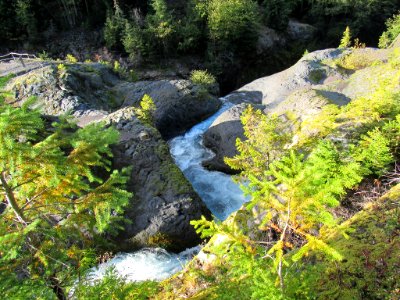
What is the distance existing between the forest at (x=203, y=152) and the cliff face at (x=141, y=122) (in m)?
0.08

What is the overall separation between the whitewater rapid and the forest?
0.12 meters

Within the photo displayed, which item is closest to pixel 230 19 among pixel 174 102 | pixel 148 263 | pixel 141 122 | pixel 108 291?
pixel 174 102

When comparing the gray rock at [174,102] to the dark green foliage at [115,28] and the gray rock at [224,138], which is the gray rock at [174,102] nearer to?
the gray rock at [224,138]

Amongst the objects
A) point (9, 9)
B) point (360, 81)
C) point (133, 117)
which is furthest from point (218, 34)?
point (9, 9)

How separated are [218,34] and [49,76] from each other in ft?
59.8

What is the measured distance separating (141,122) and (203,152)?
4.49 m

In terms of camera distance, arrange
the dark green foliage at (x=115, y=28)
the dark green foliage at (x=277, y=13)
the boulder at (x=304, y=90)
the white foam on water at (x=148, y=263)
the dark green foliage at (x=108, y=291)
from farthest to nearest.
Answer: the dark green foliage at (x=277, y=13) → the dark green foliage at (x=115, y=28) → the boulder at (x=304, y=90) → the white foam on water at (x=148, y=263) → the dark green foliage at (x=108, y=291)

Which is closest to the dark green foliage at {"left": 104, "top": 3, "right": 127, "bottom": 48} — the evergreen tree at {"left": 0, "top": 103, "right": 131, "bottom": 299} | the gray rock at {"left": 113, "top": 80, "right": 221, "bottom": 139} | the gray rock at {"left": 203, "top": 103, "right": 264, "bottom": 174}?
the gray rock at {"left": 113, "top": 80, "right": 221, "bottom": 139}

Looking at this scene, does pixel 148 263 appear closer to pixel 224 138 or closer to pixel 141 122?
pixel 141 122

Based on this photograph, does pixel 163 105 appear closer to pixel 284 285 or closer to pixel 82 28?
pixel 284 285

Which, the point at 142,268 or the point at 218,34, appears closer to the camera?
the point at 142,268

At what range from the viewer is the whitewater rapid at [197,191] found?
10852mm

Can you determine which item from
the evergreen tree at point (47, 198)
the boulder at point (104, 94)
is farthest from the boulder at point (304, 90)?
the evergreen tree at point (47, 198)

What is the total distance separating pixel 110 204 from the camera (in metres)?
4.59
